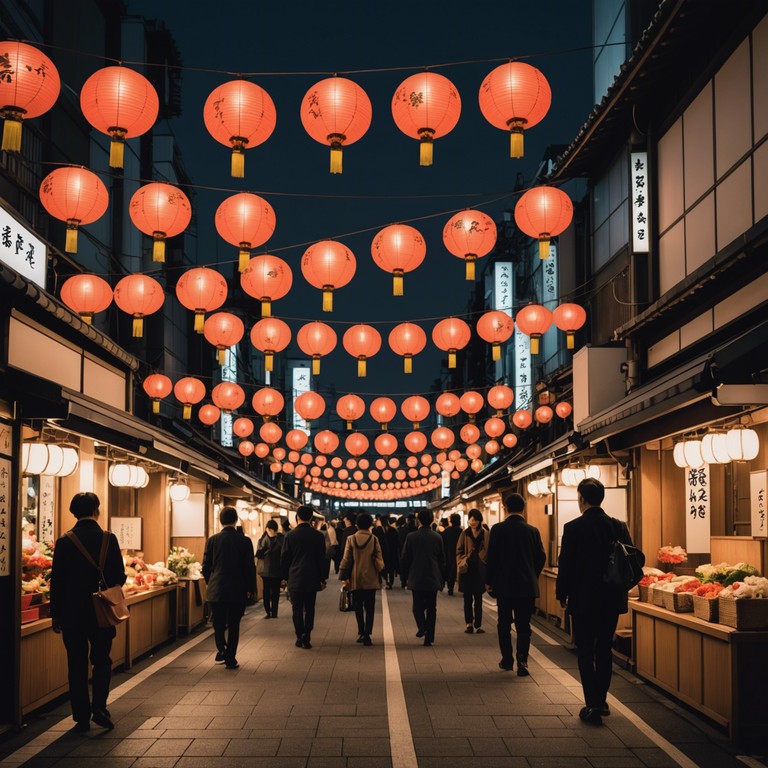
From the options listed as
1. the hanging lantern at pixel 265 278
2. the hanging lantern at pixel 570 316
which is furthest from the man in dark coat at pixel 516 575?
the hanging lantern at pixel 570 316

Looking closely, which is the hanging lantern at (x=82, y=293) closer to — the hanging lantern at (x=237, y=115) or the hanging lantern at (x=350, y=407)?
the hanging lantern at (x=237, y=115)

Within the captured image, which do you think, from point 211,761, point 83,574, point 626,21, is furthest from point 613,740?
point 626,21

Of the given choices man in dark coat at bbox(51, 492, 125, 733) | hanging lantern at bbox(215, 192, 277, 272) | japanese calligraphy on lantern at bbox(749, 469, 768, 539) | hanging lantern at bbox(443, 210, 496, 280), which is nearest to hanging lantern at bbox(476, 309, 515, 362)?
hanging lantern at bbox(443, 210, 496, 280)

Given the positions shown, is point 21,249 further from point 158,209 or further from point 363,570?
point 363,570

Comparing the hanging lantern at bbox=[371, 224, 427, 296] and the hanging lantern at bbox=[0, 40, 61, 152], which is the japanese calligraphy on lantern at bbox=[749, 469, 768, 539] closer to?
the hanging lantern at bbox=[371, 224, 427, 296]

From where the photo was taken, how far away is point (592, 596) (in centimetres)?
937

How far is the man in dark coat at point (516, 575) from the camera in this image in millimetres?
12438

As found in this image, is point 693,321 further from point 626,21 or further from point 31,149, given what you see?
point 31,149

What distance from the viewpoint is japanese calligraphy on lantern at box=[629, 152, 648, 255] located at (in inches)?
718

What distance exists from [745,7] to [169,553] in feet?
46.7

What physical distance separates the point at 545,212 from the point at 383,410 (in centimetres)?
1501

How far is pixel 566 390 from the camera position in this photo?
2845cm

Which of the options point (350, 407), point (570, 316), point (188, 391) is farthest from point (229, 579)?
point (350, 407)

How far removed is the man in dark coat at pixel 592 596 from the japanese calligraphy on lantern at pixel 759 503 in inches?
101
